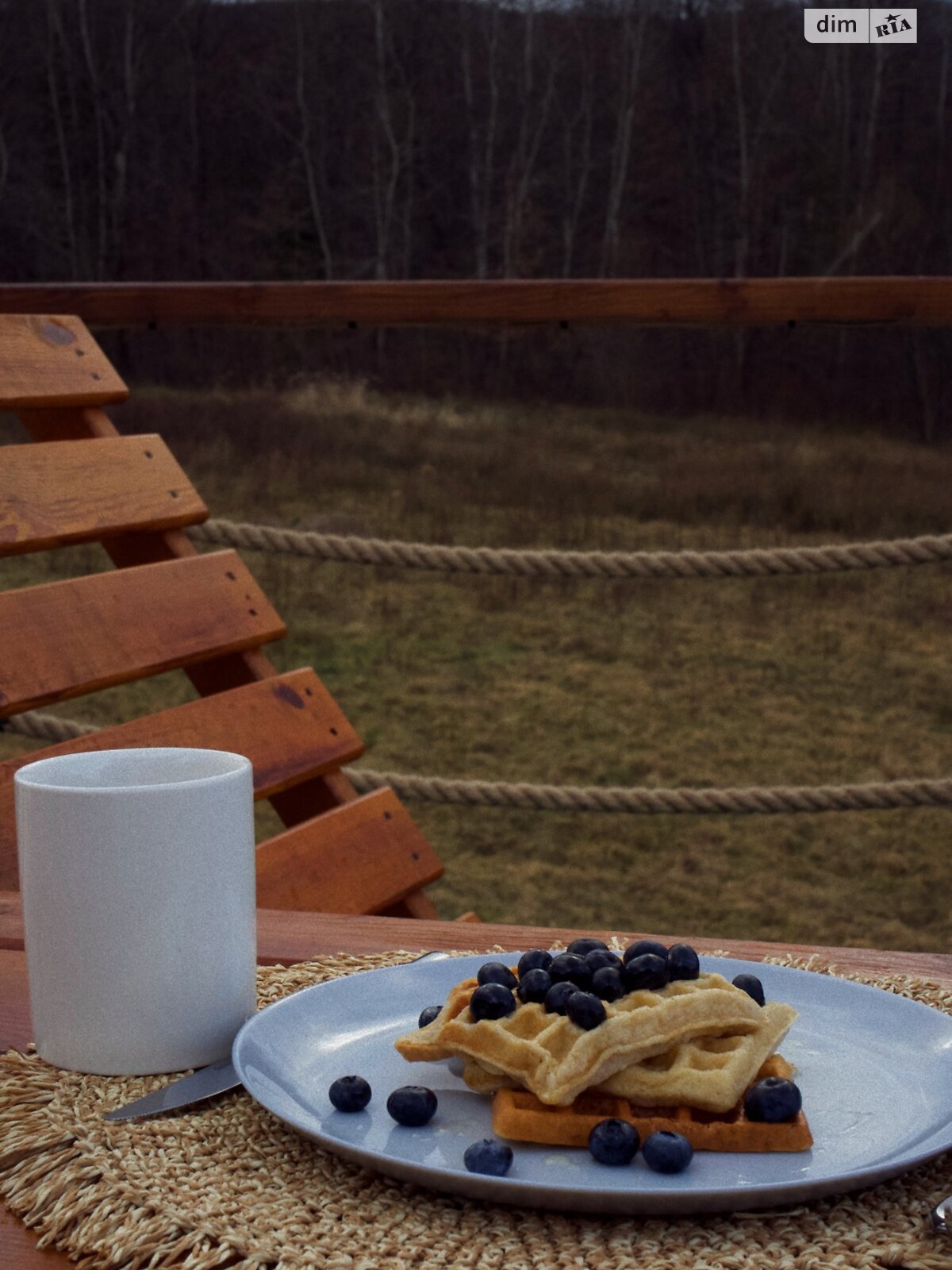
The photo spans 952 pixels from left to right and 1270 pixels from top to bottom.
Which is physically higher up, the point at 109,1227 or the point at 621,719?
the point at 109,1227

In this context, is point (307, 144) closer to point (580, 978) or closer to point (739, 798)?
point (739, 798)

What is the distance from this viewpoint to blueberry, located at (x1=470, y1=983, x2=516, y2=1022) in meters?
0.36

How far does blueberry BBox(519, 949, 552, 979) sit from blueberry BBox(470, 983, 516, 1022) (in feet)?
0.05

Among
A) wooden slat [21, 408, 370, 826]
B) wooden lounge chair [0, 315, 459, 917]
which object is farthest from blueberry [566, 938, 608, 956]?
wooden slat [21, 408, 370, 826]

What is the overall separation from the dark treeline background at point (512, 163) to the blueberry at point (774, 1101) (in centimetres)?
288

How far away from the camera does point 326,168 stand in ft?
11.5

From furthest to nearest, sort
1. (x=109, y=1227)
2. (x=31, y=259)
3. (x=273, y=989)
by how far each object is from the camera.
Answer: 1. (x=31, y=259)
2. (x=273, y=989)
3. (x=109, y=1227)

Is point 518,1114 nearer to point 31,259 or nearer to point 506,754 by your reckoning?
point 506,754

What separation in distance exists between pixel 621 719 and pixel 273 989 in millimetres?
3140

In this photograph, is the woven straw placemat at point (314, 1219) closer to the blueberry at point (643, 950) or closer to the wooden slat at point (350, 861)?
the blueberry at point (643, 950)

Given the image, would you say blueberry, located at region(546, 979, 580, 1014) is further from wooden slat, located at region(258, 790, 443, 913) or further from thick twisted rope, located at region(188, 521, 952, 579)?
thick twisted rope, located at region(188, 521, 952, 579)

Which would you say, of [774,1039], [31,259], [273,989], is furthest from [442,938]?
[31,259]

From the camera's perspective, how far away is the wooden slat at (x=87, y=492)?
1159 mm

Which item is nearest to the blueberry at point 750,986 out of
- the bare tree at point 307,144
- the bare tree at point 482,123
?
the bare tree at point 482,123
